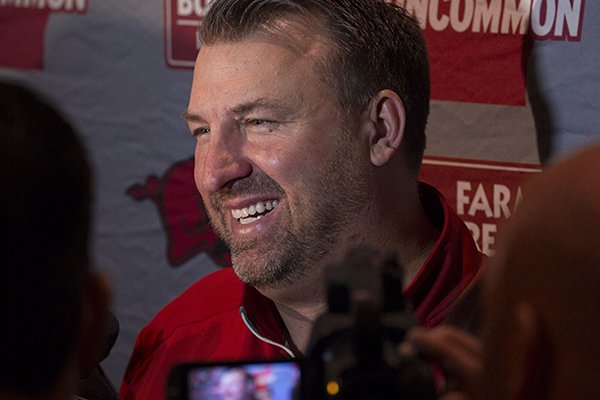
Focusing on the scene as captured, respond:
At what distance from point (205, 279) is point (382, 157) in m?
0.42

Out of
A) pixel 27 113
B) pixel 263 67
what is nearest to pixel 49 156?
pixel 27 113

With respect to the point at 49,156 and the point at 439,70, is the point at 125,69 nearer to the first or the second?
the point at 439,70

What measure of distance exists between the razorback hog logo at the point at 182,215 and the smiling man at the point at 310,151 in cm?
50

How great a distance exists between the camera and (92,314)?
1.91 feet

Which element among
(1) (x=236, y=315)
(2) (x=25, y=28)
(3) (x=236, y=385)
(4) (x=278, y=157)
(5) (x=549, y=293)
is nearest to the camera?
(5) (x=549, y=293)

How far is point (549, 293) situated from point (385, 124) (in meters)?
0.86

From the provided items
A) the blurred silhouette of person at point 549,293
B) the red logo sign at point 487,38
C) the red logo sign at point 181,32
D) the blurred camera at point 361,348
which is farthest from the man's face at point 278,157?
the blurred silhouette of person at point 549,293

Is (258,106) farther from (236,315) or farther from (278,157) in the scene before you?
(236,315)

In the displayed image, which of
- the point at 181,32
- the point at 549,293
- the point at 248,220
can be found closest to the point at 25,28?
the point at 181,32

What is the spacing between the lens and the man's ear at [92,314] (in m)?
0.58

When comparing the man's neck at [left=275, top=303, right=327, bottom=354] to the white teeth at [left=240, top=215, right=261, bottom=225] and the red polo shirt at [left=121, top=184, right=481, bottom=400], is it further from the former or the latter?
the white teeth at [left=240, top=215, right=261, bottom=225]

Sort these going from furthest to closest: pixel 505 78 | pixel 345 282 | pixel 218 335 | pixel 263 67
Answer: pixel 505 78 → pixel 218 335 → pixel 263 67 → pixel 345 282

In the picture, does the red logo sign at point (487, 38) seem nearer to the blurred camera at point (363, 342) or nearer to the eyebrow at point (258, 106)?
the eyebrow at point (258, 106)

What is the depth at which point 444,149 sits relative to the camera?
5.36ft
